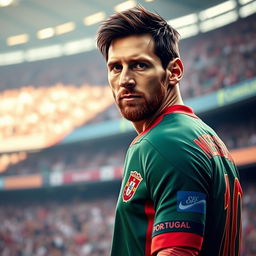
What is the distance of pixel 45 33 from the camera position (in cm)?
2838

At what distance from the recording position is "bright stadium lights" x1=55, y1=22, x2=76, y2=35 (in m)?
27.7

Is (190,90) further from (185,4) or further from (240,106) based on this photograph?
(185,4)

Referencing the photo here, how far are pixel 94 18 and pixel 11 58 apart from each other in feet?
22.1

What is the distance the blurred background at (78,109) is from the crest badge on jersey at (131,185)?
1566 cm

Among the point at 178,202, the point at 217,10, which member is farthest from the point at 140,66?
the point at 217,10

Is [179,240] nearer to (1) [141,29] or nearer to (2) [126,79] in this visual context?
(2) [126,79]

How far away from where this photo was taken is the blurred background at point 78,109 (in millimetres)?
19406

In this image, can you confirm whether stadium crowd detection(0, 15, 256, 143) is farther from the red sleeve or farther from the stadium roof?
the red sleeve

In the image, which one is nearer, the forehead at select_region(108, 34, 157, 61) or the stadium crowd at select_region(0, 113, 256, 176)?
the forehead at select_region(108, 34, 157, 61)

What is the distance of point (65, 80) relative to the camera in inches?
1063

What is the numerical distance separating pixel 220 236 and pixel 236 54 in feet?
64.4

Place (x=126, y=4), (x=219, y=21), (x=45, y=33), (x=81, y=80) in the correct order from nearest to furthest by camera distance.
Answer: (x=219, y=21) → (x=126, y=4) → (x=81, y=80) → (x=45, y=33)

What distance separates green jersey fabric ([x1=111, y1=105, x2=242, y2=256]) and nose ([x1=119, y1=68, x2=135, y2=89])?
0.16 metres

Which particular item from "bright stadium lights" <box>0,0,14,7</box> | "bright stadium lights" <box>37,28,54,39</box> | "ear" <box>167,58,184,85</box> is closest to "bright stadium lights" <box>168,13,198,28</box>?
"bright stadium lights" <box>37,28,54,39</box>
